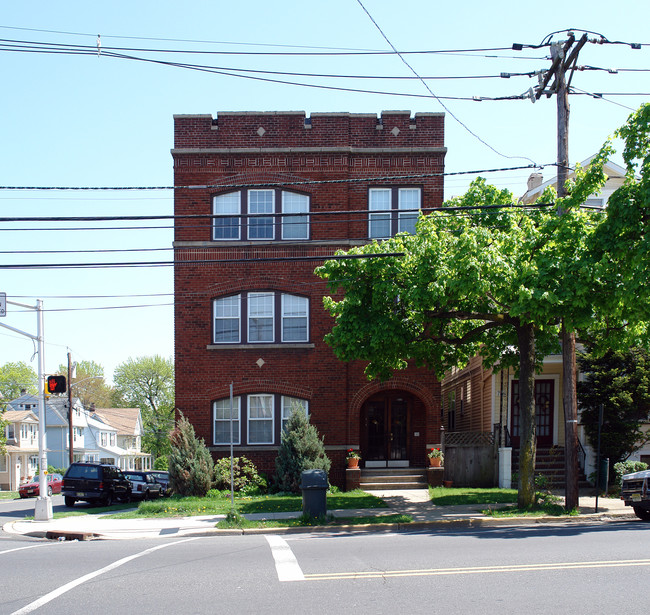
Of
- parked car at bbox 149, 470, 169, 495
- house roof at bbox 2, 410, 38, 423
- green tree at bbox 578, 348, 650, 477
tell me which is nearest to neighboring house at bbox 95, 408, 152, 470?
house roof at bbox 2, 410, 38, 423

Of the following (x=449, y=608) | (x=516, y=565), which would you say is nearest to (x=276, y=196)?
(x=516, y=565)

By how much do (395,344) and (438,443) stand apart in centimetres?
717

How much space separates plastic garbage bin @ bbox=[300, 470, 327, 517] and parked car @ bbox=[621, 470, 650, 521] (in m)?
6.40

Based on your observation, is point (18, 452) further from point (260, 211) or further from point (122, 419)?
point (260, 211)

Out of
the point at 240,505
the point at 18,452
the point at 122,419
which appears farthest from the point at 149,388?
the point at 240,505

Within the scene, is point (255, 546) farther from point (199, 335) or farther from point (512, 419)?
point (512, 419)

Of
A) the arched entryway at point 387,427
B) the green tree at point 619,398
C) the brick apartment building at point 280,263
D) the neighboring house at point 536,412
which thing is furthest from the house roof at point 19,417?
the green tree at point 619,398

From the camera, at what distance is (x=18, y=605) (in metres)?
8.09

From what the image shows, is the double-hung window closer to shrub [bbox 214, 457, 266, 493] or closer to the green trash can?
shrub [bbox 214, 457, 266, 493]

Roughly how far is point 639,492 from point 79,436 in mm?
59988

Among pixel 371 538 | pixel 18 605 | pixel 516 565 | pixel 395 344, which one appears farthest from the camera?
pixel 395 344

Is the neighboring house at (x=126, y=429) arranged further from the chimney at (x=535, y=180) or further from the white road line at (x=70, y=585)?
the white road line at (x=70, y=585)

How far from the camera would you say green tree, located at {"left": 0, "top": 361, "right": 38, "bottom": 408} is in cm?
8131

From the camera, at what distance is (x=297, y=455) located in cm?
2158
